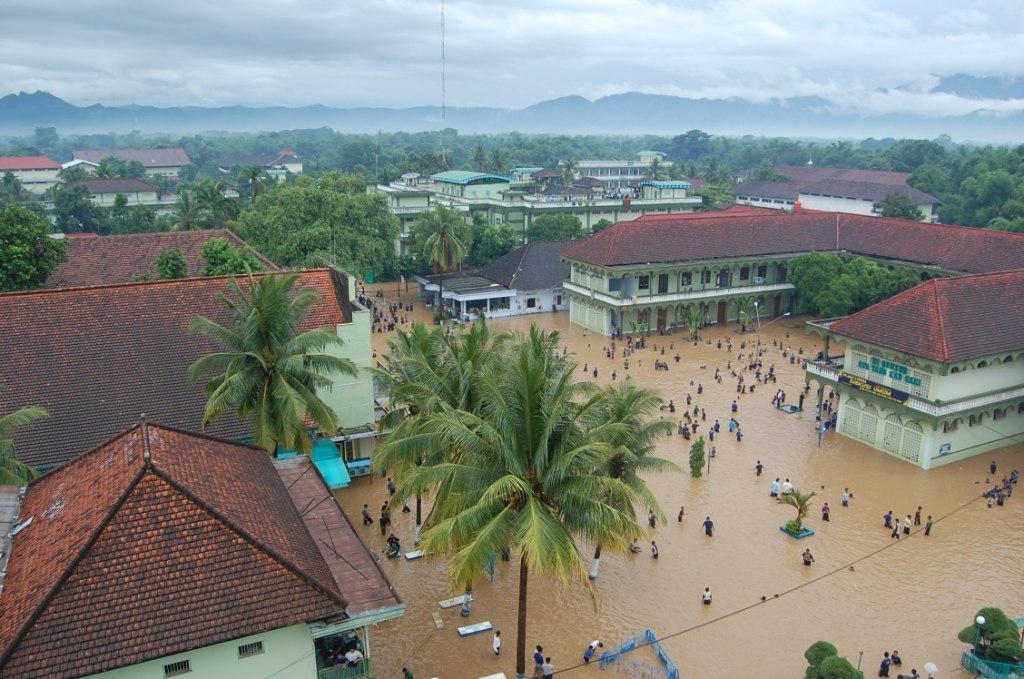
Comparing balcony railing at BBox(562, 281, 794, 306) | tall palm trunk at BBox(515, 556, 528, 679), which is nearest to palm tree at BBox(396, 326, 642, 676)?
tall palm trunk at BBox(515, 556, 528, 679)

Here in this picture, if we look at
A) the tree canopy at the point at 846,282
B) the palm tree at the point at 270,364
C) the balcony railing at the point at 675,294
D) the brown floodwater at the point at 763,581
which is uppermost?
the palm tree at the point at 270,364

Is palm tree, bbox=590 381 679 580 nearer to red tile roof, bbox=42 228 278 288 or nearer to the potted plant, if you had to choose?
the potted plant

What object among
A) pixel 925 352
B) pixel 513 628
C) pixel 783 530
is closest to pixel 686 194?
pixel 925 352

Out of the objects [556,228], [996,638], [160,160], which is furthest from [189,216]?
[160,160]

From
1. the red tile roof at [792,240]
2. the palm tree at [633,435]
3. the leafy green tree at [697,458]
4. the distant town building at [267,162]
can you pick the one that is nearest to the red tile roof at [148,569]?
the palm tree at [633,435]

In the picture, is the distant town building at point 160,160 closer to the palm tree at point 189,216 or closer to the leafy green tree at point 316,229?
the palm tree at point 189,216

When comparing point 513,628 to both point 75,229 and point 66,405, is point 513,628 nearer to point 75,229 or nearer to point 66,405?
point 66,405
